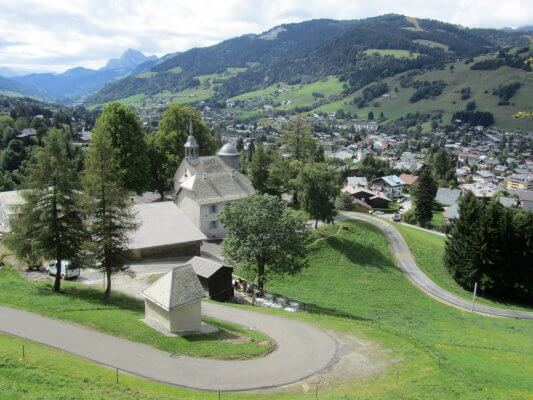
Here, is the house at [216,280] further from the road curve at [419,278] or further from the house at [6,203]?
the house at [6,203]

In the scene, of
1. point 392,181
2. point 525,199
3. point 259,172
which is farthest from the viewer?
point 392,181

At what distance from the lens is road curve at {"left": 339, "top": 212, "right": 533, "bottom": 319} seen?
44688mm

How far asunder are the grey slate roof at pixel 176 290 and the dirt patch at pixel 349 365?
26.6 feet

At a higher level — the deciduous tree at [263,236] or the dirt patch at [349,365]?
the deciduous tree at [263,236]

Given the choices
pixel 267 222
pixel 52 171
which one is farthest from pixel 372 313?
pixel 52 171

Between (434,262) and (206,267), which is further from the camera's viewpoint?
(434,262)

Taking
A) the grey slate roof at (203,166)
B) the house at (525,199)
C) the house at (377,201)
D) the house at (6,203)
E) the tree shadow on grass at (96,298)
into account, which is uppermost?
the grey slate roof at (203,166)

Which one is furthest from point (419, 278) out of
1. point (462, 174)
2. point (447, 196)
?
point (462, 174)

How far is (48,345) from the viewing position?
882 inches

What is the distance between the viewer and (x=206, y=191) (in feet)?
181

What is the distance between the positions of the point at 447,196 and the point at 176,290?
358 ft

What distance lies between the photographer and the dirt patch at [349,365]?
21.8 meters

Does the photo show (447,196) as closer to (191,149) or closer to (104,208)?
(191,149)

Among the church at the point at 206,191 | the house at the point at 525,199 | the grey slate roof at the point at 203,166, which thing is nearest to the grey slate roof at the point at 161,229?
the church at the point at 206,191
